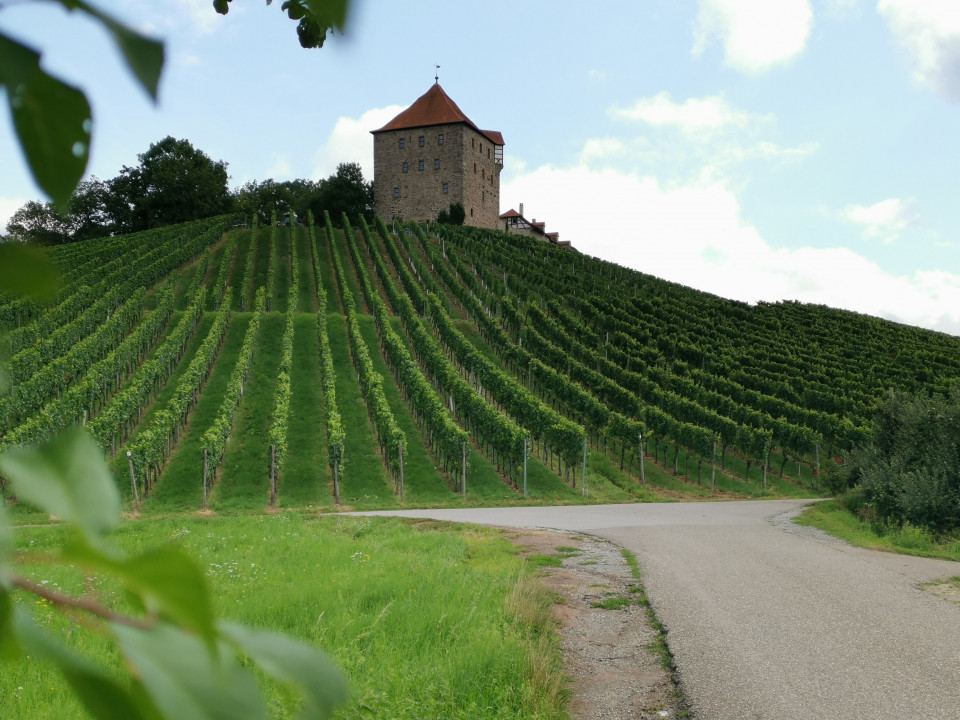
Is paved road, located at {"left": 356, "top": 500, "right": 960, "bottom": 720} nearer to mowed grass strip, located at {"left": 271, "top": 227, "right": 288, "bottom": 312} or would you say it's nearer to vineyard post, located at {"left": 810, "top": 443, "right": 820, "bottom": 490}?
vineyard post, located at {"left": 810, "top": 443, "right": 820, "bottom": 490}

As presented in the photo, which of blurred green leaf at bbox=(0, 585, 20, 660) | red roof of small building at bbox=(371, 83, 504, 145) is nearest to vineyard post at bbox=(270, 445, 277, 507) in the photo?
blurred green leaf at bbox=(0, 585, 20, 660)

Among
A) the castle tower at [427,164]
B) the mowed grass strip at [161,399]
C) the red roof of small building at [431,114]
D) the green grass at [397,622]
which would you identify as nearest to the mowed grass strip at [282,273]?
the mowed grass strip at [161,399]

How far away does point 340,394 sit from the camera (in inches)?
1235

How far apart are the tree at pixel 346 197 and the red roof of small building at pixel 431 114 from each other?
19.4 ft

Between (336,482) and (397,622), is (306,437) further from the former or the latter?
(397,622)

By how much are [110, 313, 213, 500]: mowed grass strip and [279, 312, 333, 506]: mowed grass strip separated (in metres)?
4.36

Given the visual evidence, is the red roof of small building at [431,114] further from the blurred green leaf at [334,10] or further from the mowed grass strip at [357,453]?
the blurred green leaf at [334,10]

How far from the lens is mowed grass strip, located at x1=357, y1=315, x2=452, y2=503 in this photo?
23203 millimetres

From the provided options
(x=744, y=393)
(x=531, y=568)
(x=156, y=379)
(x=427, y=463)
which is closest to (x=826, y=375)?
(x=744, y=393)

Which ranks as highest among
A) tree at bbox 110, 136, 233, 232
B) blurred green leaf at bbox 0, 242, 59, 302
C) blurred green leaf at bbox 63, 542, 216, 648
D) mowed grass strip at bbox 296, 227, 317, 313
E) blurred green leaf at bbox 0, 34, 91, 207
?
tree at bbox 110, 136, 233, 232

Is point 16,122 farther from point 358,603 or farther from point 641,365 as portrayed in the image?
point 641,365

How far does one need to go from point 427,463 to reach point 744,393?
58.7 feet

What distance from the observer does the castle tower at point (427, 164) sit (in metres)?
72.1

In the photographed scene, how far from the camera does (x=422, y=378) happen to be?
99.2 ft
